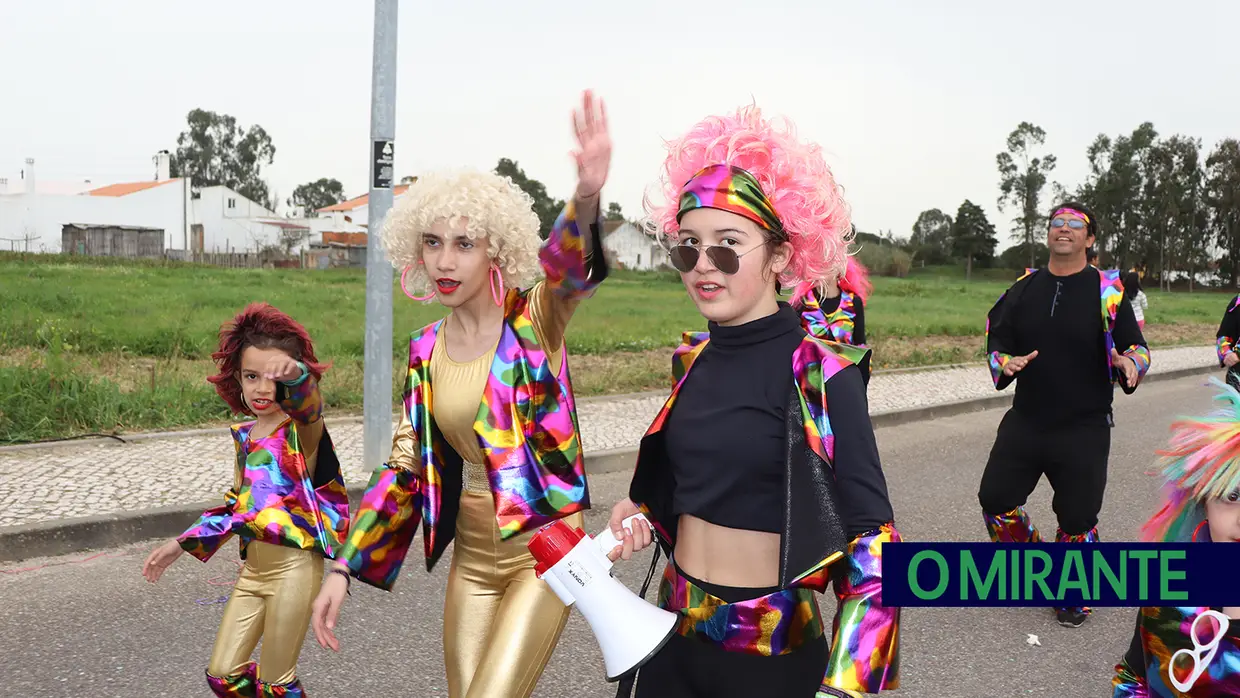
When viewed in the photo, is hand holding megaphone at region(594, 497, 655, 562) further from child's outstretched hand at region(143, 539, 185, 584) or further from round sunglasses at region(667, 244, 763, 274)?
child's outstretched hand at region(143, 539, 185, 584)

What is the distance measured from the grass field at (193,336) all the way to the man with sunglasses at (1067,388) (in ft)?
22.7

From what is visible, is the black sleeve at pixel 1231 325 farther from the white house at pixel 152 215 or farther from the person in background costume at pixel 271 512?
the white house at pixel 152 215

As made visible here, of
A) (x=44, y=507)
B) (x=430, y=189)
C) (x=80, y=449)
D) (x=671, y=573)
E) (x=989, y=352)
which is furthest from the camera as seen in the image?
(x=80, y=449)

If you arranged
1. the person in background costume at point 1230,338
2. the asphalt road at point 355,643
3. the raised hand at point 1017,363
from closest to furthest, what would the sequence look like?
1. the asphalt road at point 355,643
2. the raised hand at point 1017,363
3. the person in background costume at point 1230,338

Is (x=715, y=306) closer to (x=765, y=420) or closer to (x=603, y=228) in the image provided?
(x=765, y=420)

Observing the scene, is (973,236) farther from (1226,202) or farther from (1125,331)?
(1125,331)

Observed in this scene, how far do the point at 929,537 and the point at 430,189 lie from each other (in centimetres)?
475

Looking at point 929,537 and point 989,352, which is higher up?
point 989,352

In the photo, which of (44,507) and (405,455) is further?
(44,507)

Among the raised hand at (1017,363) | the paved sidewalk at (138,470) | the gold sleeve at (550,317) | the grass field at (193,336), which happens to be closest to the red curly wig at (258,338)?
the gold sleeve at (550,317)

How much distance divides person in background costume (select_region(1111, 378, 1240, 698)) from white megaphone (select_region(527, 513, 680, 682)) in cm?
119

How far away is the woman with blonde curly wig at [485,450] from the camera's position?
8.95 ft

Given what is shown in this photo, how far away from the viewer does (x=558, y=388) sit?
291 centimetres

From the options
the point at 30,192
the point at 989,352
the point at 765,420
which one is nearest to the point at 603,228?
the point at 765,420
